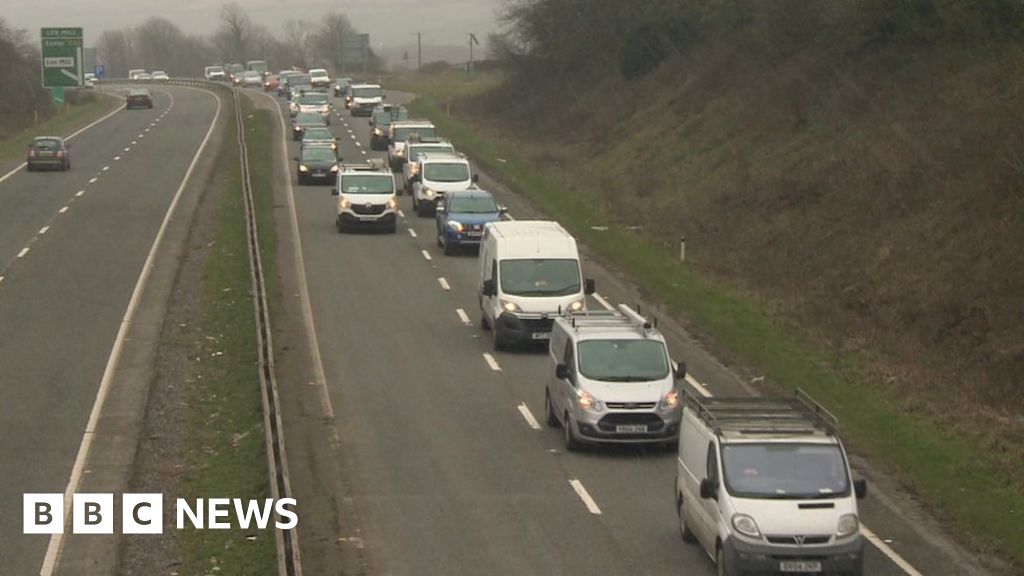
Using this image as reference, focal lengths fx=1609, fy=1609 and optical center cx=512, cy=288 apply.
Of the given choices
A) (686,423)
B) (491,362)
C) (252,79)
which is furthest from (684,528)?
(252,79)

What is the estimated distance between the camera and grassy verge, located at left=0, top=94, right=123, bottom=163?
7719 cm

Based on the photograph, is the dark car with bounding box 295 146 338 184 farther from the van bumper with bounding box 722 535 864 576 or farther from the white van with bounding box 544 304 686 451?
the van bumper with bounding box 722 535 864 576

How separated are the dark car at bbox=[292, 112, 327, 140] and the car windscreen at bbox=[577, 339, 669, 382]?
54.9 metres

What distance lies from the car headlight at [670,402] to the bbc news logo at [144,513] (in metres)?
5.82

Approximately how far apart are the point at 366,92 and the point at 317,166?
4412 cm

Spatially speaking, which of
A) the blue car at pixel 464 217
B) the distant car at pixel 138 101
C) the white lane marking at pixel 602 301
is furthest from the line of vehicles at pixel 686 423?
the distant car at pixel 138 101

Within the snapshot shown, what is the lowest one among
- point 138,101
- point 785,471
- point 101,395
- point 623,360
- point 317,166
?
point 138,101

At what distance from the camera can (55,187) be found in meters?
60.1

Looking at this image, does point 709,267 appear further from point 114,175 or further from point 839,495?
point 114,175

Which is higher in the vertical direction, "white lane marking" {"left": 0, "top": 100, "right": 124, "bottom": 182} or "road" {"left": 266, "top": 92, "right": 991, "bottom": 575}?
"road" {"left": 266, "top": 92, "right": 991, "bottom": 575}

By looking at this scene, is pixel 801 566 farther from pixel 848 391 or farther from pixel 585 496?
pixel 848 391

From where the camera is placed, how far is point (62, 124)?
97562mm

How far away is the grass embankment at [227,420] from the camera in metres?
18.2

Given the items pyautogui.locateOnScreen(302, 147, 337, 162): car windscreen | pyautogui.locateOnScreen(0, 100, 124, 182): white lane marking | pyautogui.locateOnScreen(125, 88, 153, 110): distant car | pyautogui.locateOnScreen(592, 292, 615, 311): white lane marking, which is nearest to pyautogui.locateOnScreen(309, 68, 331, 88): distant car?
pyautogui.locateOnScreen(125, 88, 153, 110): distant car
